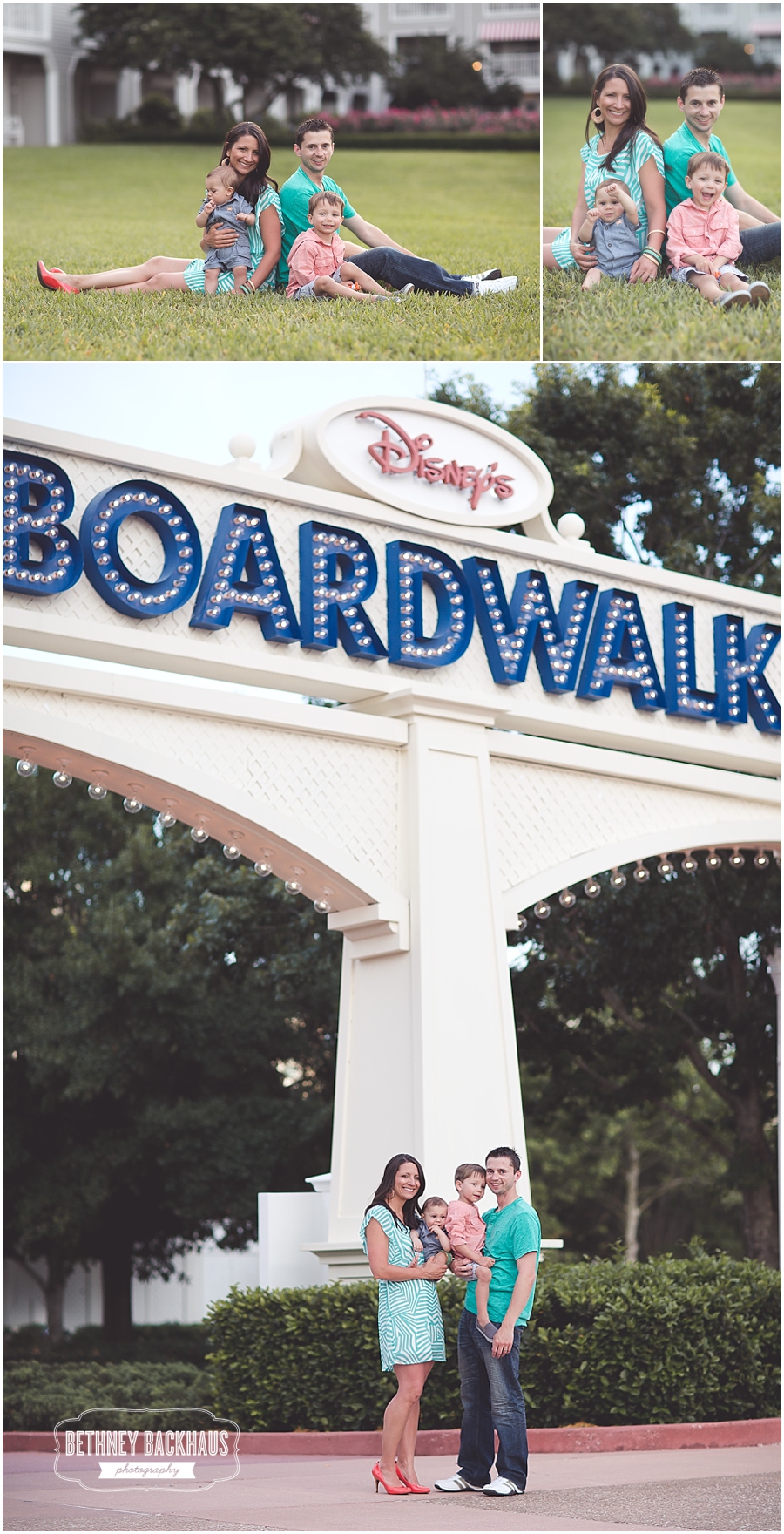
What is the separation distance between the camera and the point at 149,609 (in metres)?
8.57

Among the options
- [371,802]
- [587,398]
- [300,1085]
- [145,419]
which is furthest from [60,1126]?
[371,802]

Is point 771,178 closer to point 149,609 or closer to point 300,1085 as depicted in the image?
point 149,609

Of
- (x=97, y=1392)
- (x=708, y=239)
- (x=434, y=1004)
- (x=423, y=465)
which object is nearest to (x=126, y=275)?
(x=423, y=465)

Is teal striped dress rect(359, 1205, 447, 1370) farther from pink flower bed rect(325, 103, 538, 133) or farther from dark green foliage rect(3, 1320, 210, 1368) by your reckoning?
dark green foliage rect(3, 1320, 210, 1368)

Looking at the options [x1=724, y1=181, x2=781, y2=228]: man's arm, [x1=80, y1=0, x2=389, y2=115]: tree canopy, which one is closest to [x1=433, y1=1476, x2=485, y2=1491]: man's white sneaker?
[x1=724, y1=181, x2=781, y2=228]: man's arm

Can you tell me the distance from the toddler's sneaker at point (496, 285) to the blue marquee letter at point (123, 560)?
95.8 inches

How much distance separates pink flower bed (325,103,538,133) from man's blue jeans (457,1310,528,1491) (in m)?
7.95

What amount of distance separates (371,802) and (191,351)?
2.75 m

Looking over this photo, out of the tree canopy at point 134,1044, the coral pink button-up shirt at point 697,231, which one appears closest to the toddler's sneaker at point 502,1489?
the coral pink button-up shirt at point 697,231

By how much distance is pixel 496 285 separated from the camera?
9883mm

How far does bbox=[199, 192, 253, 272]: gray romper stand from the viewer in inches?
366

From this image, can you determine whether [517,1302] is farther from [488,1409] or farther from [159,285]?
[159,285]

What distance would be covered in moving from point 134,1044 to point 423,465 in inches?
430

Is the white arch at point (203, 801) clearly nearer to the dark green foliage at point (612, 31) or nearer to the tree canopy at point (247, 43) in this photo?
the tree canopy at point (247, 43)
